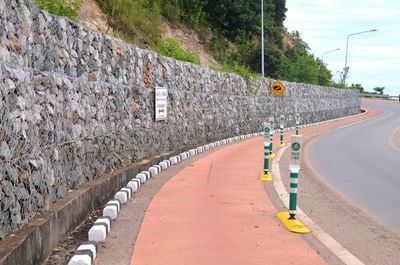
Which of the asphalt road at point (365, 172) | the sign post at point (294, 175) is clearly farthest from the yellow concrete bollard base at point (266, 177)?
the sign post at point (294, 175)

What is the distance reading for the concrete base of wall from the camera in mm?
4961

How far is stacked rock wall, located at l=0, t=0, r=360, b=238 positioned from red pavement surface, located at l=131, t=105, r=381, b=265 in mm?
1457

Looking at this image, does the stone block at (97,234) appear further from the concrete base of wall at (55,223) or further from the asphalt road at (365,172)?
the asphalt road at (365,172)

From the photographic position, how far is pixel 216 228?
7086 mm

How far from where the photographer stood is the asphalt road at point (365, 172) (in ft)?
30.2

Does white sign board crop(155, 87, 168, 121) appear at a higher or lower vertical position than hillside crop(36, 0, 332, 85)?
lower

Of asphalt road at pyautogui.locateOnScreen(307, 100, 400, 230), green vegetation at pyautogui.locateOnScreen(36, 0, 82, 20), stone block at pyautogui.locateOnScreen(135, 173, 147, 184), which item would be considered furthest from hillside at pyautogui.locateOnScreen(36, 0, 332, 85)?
stone block at pyautogui.locateOnScreen(135, 173, 147, 184)

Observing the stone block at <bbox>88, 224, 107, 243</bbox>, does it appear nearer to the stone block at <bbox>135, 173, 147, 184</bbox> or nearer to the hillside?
the stone block at <bbox>135, 173, 147, 184</bbox>

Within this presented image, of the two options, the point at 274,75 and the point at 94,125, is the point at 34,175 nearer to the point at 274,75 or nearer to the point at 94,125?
the point at 94,125

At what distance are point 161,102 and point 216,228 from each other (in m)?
7.92

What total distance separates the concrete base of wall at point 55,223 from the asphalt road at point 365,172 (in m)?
4.79

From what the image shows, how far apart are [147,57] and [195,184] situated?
452cm

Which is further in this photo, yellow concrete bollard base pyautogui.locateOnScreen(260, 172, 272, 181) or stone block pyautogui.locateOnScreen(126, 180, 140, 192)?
yellow concrete bollard base pyautogui.locateOnScreen(260, 172, 272, 181)

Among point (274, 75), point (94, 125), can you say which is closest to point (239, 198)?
point (94, 125)
